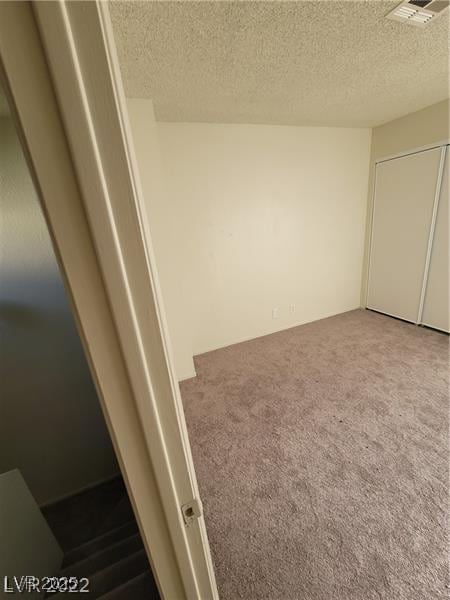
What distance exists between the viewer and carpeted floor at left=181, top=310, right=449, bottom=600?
1069 mm

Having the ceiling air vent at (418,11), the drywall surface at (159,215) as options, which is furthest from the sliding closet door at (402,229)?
the drywall surface at (159,215)

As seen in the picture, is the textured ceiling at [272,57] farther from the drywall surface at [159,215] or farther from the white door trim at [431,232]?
the white door trim at [431,232]

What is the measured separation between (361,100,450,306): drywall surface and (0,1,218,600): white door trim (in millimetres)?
3427

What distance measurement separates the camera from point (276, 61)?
58.7 inches

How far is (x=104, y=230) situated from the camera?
0.34 meters

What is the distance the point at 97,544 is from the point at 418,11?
3.32 m

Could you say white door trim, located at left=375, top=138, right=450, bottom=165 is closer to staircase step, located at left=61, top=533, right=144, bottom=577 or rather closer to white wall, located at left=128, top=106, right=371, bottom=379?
white wall, located at left=128, top=106, right=371, bottom=379

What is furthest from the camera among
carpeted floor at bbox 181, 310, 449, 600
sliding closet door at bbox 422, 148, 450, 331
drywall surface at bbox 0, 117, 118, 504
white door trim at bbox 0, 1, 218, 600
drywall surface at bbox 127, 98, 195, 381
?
sliding closet door at bbox 422, 148, 450, 331

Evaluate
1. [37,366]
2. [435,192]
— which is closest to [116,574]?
[37,366]

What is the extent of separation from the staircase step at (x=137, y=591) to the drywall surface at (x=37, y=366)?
3.16ft

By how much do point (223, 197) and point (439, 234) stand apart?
2.39m

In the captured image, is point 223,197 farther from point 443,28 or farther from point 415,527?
point 415,527

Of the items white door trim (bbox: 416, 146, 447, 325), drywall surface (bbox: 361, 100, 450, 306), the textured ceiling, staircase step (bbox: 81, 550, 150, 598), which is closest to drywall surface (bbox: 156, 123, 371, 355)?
drywall surface (bbox: 361, 100, 450, 306)

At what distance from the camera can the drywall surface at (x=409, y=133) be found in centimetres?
245
